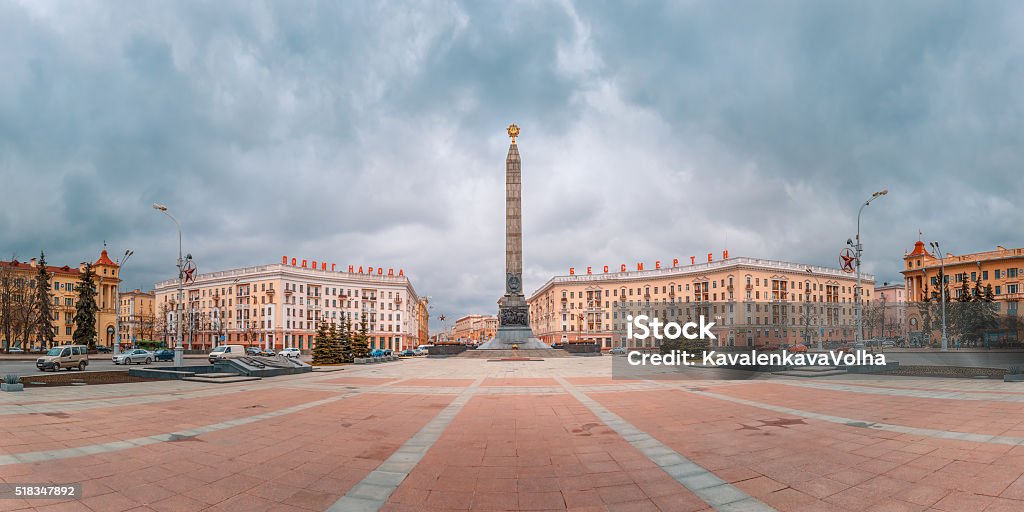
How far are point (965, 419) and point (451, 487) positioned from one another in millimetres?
12502

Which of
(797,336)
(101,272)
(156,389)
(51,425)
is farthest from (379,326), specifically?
(51,425)

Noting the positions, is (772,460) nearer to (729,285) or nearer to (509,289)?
(509,289)

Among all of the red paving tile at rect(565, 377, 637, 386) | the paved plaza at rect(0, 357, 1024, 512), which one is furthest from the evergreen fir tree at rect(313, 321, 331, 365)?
the red paving tile at rect(565, 377, 637, 386)

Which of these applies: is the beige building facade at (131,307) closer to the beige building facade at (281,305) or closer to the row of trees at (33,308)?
the beige building facade at (281,305)

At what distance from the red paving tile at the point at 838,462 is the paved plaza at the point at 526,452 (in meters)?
0.04

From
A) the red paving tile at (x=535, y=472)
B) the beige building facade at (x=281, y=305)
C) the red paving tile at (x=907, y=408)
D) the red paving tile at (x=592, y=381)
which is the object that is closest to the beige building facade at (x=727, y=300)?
the beige building facade at (x=281, y=305)

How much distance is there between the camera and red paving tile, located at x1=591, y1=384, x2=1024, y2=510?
20.9 ft

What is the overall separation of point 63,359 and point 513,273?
132ft

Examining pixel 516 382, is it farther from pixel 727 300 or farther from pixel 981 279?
pixel 981 279

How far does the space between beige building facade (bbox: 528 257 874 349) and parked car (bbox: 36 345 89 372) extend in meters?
75.8

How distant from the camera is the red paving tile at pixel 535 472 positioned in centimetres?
637

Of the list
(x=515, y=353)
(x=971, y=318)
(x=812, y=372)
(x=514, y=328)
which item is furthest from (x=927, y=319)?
(x=812, y=372)

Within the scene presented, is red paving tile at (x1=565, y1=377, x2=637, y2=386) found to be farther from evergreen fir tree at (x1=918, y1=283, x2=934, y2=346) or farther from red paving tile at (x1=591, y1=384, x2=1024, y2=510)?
evergreen fir tree at (x1=918, y1=283, x2=934, y2=346)

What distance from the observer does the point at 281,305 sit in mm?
99375
